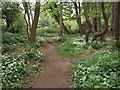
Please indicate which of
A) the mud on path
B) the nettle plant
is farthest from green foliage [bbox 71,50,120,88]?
the nettle plant

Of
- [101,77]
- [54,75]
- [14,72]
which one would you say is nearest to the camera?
[101,77]

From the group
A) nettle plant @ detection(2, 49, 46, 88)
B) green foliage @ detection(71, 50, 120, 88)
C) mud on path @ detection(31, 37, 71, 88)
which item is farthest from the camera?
mud on path @ detection(31, 37, 71, 88)

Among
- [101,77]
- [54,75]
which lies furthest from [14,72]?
[101,77]

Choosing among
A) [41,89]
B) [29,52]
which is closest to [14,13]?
[29,52]

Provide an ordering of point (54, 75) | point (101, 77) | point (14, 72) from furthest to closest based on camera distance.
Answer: point (54, 75), point (14, 72), point (101, 77)

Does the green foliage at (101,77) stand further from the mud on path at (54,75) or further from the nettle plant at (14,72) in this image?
the nettle plant at (14,72)

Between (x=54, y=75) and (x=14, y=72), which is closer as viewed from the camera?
(x=14, y=72)

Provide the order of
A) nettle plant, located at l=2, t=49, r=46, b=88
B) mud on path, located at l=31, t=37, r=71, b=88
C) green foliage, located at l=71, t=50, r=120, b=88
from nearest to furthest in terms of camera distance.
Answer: green foliage, located at l=71, t=50, r=120, b=88 → nettle plant, located at l=2, t=49, r=46, b=88 → mud on path, located at l=31, t=37, r=71, b=88

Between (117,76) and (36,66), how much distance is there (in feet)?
13.0

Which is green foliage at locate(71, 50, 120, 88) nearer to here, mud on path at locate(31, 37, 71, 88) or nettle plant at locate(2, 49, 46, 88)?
mud on path at locate(31, 37, 71, 88)

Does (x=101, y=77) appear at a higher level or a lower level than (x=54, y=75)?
higher

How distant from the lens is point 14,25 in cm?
1435

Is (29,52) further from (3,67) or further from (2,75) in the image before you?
(2,75)

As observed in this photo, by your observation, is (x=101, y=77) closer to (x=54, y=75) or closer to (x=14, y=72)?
(x=54, y=75)
